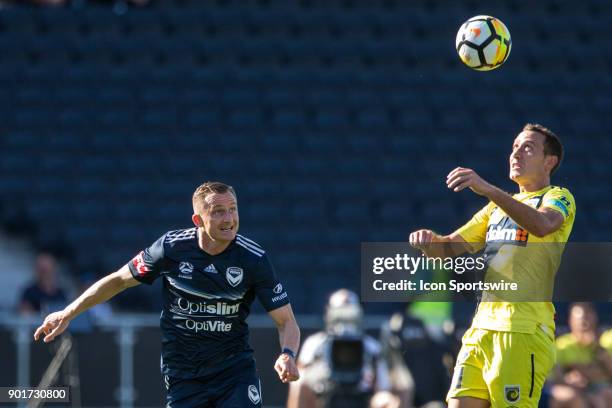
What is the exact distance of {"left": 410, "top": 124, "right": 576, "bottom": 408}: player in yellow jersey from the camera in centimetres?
571

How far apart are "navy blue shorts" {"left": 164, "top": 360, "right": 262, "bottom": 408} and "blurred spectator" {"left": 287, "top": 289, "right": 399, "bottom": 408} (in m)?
2.23

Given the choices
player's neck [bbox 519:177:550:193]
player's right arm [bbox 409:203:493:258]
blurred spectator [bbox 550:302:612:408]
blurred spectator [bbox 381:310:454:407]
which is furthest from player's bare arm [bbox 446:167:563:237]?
blurred spectator [bbox 550:302:612:408]

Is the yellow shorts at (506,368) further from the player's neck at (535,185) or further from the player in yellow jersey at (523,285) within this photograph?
the player's neck at (535,185)

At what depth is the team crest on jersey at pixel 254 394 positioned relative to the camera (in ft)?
19.5

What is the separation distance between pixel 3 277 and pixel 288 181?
3.71m

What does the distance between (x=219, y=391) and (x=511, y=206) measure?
1746 millimetres

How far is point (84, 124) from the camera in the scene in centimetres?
1527

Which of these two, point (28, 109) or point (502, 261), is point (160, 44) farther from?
point (502, 261)

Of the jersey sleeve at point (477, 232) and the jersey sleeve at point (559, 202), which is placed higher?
the jersey sleeve at point (559, 202)

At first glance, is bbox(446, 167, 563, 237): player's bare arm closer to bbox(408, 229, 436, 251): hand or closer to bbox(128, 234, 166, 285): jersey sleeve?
bbox(408, 229, 436, 251): hand

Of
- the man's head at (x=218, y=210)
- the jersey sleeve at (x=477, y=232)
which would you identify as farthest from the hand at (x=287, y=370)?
the jersey sleeve at (x=477, y=232)

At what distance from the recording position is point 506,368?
18.8ft

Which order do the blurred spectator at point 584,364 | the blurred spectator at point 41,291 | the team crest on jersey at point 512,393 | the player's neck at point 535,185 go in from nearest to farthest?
the team crest on jersey at point 512,393 → the player's neck at point 535,185 → the blurred spectator at point 584,364 → the blurred spectator at point 41,291

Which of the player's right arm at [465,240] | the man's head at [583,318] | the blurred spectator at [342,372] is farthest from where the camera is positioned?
the man's head at [583,318]
